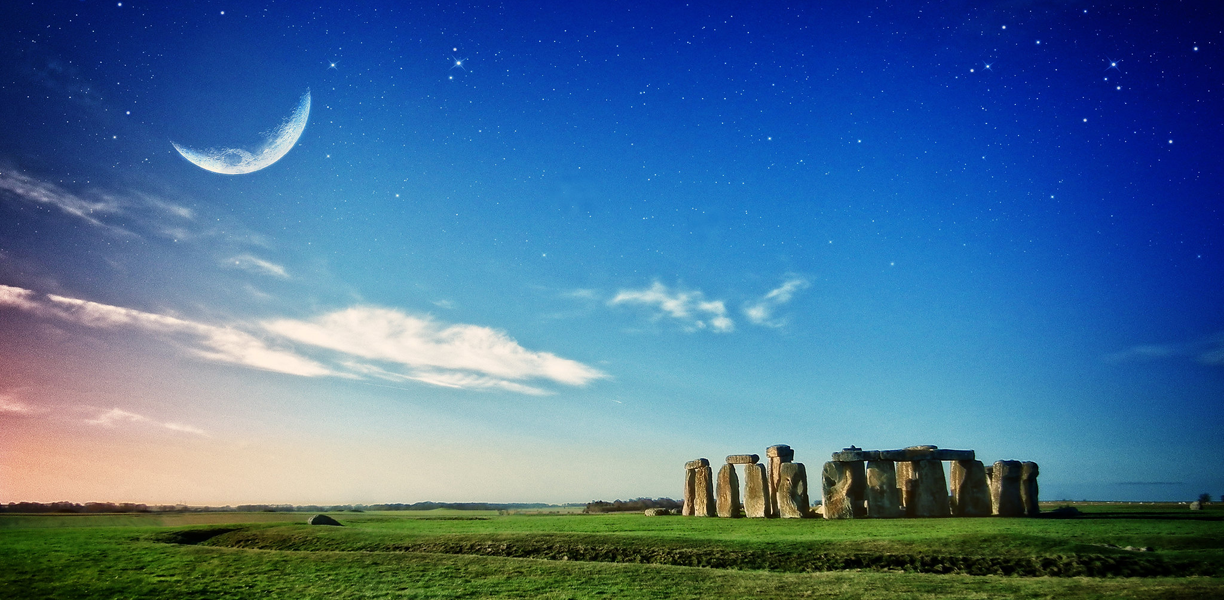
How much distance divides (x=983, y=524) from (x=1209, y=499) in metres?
34.2

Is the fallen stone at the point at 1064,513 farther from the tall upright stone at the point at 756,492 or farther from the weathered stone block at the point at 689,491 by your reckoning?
the weathered stone block at the point at 689,491

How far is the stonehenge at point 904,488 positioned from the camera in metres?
27.5

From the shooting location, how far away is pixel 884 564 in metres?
16.5

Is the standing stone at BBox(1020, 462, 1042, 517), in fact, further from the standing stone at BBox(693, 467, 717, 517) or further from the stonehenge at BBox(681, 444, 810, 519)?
the standing stone at BBox(693, 467, 717, 517)

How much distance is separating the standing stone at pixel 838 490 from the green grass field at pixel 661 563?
397 cm

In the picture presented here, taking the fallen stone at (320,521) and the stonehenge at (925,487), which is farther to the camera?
the fallen stone at (320,521)

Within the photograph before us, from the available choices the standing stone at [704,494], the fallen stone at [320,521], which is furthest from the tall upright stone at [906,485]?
the fallen stone at [320,521]

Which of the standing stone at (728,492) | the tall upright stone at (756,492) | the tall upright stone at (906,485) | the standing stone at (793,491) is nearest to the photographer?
the tall upright stone at (906,485)

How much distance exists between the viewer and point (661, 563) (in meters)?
18.0

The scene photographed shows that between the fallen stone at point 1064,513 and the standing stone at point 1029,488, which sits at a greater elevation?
the standing stone at point 1029,488

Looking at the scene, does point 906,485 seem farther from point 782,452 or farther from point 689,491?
point 689,491

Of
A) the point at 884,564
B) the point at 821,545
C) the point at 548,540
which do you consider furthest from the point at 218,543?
the point at 884,564

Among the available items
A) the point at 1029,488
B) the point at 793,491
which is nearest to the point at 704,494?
the point at 793,491

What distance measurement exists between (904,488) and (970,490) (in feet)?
8.16
